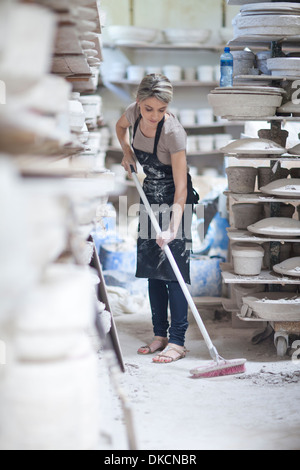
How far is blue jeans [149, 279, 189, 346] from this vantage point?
13.9ft

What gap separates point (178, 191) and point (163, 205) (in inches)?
9.6

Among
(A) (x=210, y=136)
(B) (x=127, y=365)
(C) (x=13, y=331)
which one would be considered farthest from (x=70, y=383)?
(A) (x=210, y=136)

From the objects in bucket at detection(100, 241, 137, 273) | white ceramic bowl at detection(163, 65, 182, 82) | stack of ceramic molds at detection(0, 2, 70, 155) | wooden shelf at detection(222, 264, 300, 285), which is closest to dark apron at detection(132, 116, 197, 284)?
wooden shelf at detection(222, 264, 300, 285)

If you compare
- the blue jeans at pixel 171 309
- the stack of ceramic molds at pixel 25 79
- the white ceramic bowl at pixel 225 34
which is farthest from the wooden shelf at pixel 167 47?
the stack of ceramic molds at pixel 25 79

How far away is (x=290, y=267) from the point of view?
426 cm

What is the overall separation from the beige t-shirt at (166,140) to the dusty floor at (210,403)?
1325mm

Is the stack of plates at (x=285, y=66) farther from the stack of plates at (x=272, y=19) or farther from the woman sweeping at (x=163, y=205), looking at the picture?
the woman sweeping at (x=163, y=205)

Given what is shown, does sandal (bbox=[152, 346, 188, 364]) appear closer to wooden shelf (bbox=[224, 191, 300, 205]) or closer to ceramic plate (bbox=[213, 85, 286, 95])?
wooden shelf (bbox=[224, 191, 300, 205])

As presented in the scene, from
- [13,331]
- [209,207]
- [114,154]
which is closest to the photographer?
[13,331]

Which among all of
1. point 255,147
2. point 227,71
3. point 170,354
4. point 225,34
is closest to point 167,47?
point 225,34

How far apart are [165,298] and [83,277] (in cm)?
244

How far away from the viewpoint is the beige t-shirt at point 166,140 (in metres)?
4.00

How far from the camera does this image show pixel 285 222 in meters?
4.23
